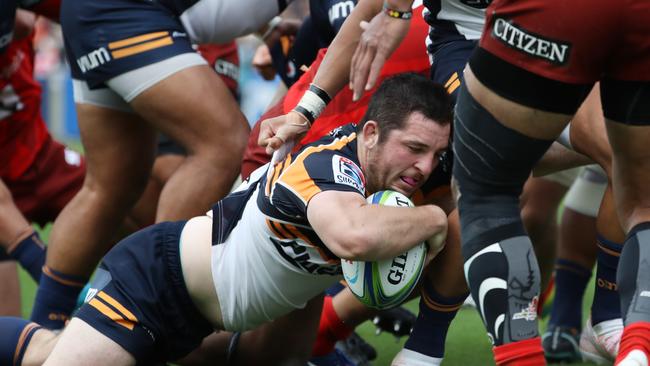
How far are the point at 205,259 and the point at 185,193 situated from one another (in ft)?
2.76

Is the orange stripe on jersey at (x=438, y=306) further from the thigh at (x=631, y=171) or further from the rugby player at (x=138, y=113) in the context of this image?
the rugby player at (x=138, y=113)

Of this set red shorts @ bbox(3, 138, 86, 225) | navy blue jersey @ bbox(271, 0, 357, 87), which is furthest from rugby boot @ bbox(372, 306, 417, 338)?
red shorts @ bbox(3, 138, 86, 225)

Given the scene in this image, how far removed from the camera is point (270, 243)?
3.01 meters

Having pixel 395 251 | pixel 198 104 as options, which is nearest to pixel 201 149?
pixel 198 104

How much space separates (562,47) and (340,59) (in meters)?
1.32

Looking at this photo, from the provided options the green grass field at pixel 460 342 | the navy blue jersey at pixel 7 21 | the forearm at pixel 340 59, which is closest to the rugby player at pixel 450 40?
the forearm at pixel 340 59

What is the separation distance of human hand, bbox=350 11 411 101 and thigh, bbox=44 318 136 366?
1.01 metres

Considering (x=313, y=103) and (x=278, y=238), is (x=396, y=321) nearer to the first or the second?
(x=313, y=103)

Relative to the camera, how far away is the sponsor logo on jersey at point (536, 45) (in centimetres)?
213

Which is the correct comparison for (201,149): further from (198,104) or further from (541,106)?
(541,106)

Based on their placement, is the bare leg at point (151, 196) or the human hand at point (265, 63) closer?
the human hand at point (265, 63)

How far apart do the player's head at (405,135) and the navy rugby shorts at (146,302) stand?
68cm

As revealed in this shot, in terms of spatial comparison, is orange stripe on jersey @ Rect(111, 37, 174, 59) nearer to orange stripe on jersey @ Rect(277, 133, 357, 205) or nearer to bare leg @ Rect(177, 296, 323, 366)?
bare leg @ Rect(177, 296, 323, 366)

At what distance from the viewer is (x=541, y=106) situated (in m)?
2.19
